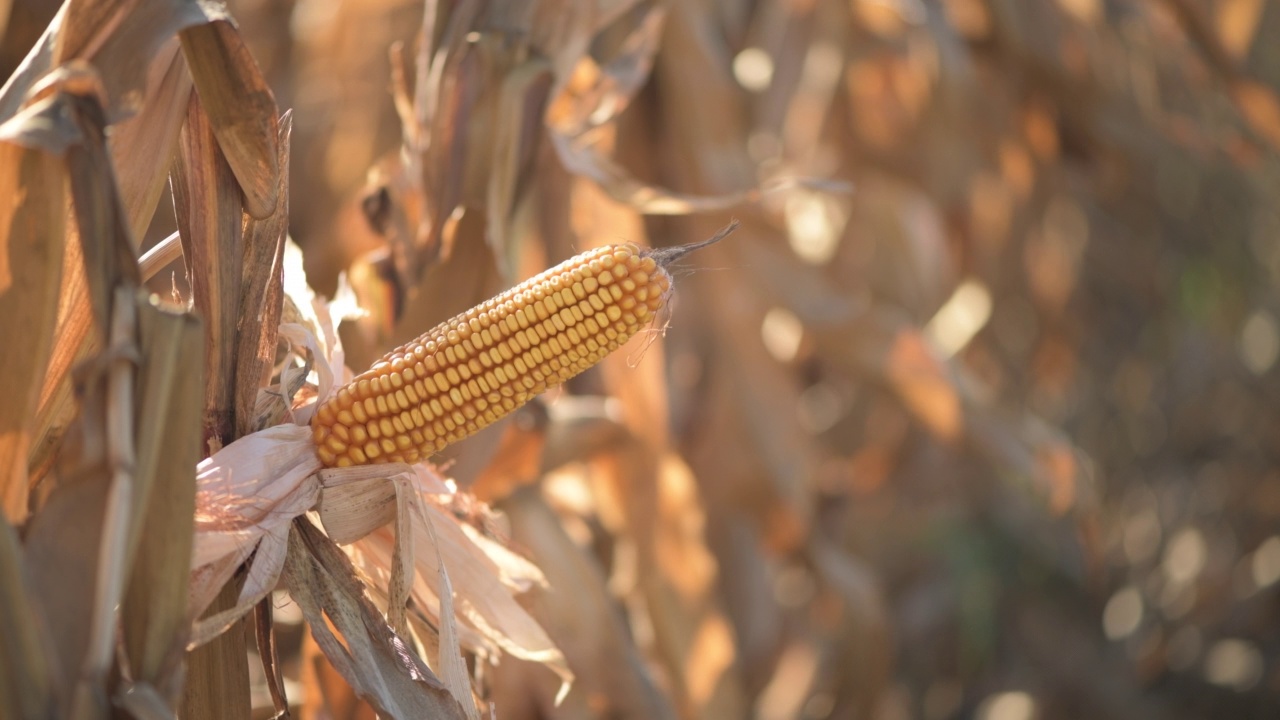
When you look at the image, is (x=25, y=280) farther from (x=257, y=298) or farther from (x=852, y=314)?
(x=852, y=314)

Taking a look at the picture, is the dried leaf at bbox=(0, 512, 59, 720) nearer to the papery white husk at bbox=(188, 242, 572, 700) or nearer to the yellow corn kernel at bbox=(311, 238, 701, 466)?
the papery white husk at bbox=(188, 242, 572, 700)

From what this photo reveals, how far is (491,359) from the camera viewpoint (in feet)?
2.15

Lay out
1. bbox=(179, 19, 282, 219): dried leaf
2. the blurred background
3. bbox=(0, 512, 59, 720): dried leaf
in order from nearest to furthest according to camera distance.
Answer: bbox=(0, 512, 59, 720): dried leaf, bbox=(179, 19, 282, 219): dried leaf, the blurred background

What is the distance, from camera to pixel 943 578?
2.39 metres

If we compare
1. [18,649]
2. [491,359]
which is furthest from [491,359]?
[18,649]

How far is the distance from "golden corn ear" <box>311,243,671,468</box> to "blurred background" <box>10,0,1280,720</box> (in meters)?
0.23

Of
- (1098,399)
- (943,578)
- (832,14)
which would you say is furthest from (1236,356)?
(832,14)

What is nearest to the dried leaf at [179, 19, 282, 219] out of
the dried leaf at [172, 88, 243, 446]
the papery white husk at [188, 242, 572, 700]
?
the dried leaf at [172, 88, 243, 446]

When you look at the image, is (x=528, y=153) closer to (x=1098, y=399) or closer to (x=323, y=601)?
(x=323, y=601)

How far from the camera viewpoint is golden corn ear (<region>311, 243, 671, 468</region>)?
2.09ft

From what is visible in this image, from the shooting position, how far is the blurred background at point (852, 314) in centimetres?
112

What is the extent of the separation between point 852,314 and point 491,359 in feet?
3.44

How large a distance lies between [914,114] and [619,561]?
1.16 metres

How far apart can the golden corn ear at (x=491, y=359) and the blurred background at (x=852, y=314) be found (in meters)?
0.23
